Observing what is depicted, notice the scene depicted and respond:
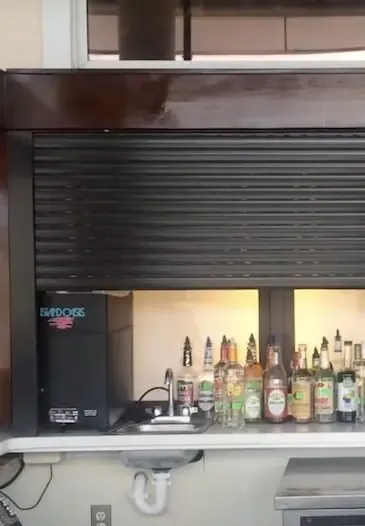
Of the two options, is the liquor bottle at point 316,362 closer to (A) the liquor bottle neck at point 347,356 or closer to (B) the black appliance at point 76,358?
(A) the liquor bottle neck at point 347,356

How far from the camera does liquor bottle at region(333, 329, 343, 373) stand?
8.48 ft

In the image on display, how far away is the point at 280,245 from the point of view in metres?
2.32

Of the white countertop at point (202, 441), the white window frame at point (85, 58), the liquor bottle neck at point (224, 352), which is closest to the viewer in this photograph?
A: the white countertop at point (202, 441)

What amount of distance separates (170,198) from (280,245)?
36cm

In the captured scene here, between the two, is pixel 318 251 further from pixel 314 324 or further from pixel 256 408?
pixel 256 408

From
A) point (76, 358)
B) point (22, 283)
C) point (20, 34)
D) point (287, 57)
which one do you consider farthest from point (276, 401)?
point (20, 34)

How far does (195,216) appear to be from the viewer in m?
2.33

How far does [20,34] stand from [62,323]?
911 millimetres

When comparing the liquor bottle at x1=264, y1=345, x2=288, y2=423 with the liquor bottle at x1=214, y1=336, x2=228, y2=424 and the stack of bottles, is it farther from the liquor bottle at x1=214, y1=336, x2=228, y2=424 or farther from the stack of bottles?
the liquor bottle at x1=214, y1=336, x2=228, y2=424

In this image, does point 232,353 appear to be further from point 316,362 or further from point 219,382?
point 316,362

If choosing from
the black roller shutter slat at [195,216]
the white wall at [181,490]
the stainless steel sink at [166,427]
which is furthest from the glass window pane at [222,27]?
the white wall at [181,490]

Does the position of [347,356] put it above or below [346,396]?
above

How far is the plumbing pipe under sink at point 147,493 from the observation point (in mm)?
2445

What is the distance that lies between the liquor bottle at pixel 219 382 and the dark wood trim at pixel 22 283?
0.57 meters
